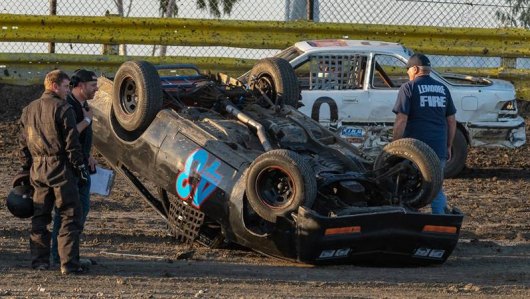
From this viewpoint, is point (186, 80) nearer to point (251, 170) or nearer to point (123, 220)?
point (123, 220)

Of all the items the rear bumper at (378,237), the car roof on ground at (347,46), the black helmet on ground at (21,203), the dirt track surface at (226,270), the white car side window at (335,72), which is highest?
the car roof on ground at (347,46)

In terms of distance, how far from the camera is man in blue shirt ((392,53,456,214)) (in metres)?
9.86

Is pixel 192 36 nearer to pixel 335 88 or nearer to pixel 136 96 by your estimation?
pixel 335 88

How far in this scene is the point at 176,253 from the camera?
9523 mm

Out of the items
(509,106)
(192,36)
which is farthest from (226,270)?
(192,36)

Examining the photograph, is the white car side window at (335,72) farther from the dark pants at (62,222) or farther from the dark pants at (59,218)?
the dark pants at (62,222)

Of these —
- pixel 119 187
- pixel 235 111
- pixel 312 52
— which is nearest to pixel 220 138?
pixel 235 111

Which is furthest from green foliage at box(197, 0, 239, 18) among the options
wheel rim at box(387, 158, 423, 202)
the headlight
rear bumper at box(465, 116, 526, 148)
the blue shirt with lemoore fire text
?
wheel rim at box(387, 158, 423, 202)

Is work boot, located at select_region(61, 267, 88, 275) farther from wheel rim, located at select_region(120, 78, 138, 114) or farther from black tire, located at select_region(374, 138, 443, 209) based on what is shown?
black tire, located at select_region(374, 138, 443, 209)

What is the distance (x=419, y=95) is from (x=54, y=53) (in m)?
8.73

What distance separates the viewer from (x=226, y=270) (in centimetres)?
880

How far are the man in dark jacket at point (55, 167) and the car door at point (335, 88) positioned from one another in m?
6.12

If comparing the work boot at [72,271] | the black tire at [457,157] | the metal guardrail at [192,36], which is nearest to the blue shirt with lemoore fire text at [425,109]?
the work boot at [72,271]

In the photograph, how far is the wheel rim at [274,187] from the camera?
873cm
